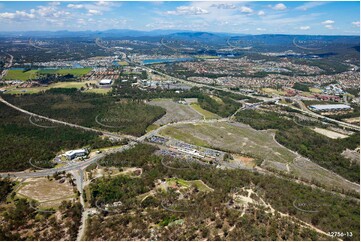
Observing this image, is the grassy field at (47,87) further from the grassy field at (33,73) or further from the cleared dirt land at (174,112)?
the cleared dirt land at (174,112)

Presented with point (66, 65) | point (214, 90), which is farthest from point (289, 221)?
point (66, 65)

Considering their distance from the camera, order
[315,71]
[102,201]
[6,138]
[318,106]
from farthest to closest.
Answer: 1. [315,71]
2. [318,106]
3. [6,138]
4. [102,201]

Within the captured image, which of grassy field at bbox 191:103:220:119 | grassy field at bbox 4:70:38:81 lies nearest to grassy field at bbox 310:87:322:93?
grassy field at bbox 191:103:220:119

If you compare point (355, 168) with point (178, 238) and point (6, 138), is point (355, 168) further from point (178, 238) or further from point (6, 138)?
point (6, 138)

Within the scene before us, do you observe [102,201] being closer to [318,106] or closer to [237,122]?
[237,122]

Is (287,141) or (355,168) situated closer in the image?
(355,168)

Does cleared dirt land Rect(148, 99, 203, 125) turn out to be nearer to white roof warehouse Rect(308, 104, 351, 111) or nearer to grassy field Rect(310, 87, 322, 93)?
white roof warehouse Rect(308, 104, 351, 111)

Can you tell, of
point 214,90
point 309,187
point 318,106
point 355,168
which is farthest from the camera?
point 214,90
